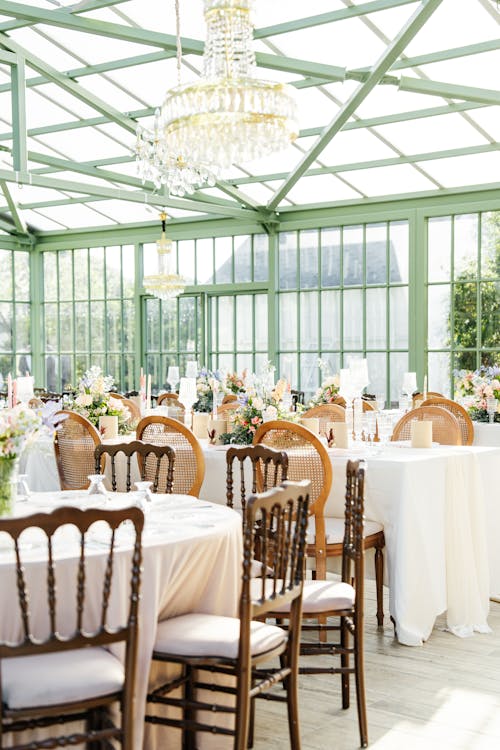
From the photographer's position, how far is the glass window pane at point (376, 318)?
1130 cm

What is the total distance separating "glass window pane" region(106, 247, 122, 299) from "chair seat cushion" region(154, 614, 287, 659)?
1093cm

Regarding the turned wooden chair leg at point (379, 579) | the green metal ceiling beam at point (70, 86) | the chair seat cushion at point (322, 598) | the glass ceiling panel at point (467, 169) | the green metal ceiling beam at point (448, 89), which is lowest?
the turned wooden chair leg at point (379, 579)

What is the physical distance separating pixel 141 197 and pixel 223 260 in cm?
202

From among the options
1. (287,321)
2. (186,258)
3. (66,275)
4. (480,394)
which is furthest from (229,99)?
(66,275)

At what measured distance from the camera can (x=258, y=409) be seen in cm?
544

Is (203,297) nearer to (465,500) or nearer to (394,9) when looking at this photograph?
(394,9)

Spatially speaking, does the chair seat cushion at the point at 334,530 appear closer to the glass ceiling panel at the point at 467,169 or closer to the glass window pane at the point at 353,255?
the glass ceiling panel at the point at 467,169

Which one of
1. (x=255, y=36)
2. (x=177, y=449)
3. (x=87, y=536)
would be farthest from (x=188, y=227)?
(x=87, y=536)

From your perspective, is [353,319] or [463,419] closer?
[463,419]

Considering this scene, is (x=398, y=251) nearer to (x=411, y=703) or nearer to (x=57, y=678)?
(x=411, y=703)

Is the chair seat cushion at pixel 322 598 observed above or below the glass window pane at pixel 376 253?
below

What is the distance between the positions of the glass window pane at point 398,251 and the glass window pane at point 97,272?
475cm

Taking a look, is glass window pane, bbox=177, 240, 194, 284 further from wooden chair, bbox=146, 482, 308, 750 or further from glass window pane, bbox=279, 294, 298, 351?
wooden chair, bbox=146, 482, 308, 750

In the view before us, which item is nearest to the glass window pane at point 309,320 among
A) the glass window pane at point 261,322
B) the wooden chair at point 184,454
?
the glass window pane at point 261,322
